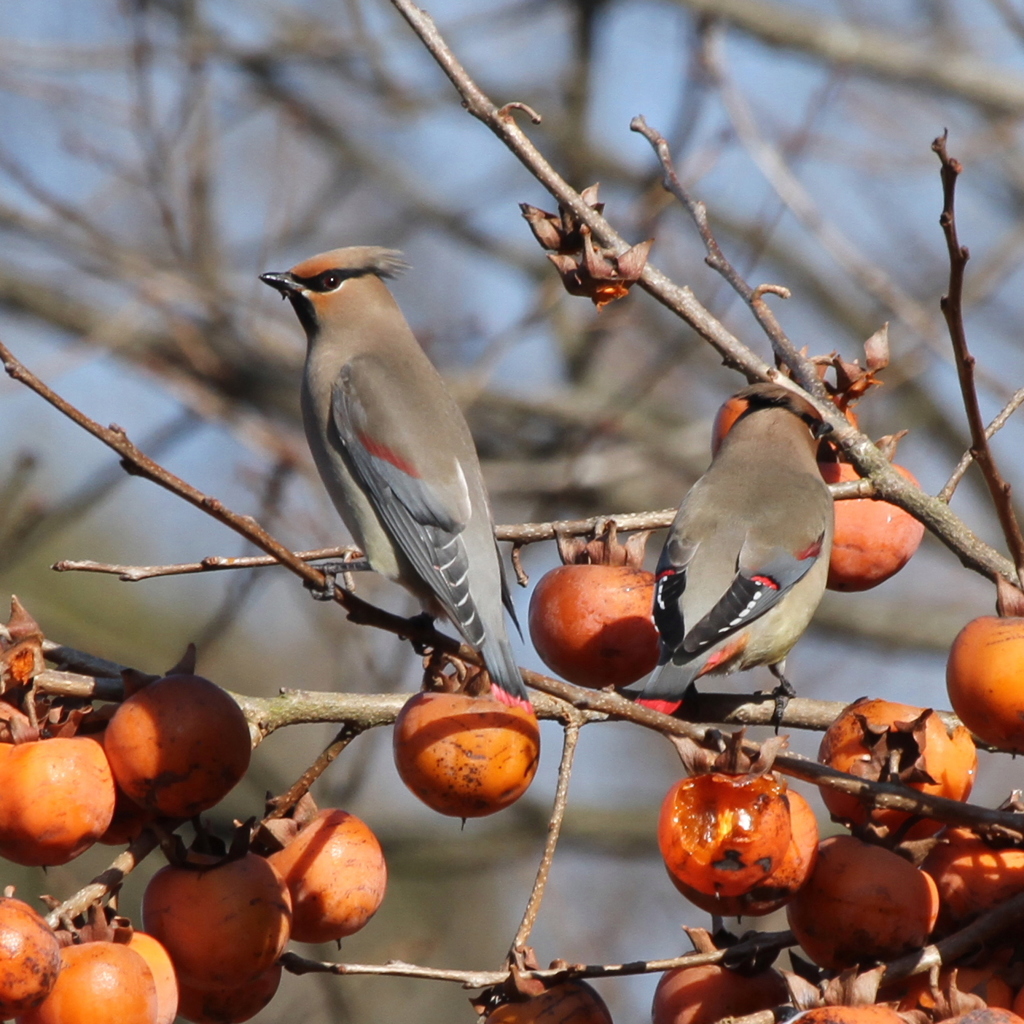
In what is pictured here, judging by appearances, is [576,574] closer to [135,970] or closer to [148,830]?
[148,830]

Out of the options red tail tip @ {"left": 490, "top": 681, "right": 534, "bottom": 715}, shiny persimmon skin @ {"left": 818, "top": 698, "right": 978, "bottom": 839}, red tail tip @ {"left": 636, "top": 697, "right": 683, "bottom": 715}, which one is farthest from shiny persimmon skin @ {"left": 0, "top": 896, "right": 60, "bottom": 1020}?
red tail tip @ {"left": 636, "top": 697, "right": 683, "bottom": 715}

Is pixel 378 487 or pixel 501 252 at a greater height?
pixel 501 252

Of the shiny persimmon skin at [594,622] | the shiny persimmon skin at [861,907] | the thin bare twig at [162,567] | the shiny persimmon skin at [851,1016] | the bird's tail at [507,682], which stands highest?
the shiny persimmon skin at [594,622]

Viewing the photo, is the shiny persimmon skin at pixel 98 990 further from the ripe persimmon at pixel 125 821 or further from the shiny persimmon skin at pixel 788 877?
the shiny persimmon skin at pixel 788 877

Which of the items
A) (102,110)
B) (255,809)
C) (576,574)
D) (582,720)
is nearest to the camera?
(582,720)

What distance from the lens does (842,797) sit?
2244 mm

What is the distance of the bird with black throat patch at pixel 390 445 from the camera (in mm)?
3307

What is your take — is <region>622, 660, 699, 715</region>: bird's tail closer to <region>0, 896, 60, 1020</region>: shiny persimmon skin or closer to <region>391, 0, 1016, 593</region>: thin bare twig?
<region>391, 0, 1016, 593</region>: thin bare twig

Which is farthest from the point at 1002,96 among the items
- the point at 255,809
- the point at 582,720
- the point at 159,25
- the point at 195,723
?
the point at 195,723

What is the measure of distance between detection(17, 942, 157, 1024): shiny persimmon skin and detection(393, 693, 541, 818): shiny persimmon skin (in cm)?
54

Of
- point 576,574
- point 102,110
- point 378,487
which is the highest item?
point 102,110

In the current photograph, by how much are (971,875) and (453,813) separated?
815 millimetres

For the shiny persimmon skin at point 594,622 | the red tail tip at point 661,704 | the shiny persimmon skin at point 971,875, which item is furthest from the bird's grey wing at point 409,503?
the shiny persimmon skin at point 971,875

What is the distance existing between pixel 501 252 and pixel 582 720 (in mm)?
6424
